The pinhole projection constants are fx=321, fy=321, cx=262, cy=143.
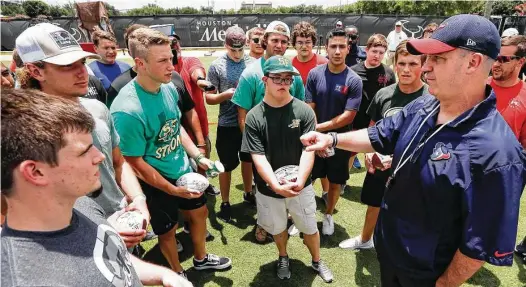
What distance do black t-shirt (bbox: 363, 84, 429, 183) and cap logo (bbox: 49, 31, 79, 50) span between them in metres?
2.92

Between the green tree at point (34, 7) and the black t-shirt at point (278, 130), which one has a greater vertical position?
the green tree at point (34, 7)

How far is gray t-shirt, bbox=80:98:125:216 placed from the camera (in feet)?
7.49

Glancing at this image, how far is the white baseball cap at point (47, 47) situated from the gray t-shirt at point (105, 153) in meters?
0.32

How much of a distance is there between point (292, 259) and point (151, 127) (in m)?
2.25

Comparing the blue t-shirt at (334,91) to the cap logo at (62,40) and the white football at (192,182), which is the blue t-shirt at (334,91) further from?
the cap logo at (62,40)

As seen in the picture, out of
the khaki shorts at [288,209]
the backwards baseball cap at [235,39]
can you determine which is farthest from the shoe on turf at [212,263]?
the backwards baseball cap at [235,39]

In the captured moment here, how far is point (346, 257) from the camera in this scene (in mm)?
3836

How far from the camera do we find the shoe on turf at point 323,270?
11.3 ft

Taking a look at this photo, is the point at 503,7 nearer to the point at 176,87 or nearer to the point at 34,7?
the point at 176,87

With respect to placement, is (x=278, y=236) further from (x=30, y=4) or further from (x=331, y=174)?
(x=30, y=4)

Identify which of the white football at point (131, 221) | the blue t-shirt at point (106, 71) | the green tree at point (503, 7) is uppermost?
the green tree at point (503, 7)

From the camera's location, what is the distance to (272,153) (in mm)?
3145

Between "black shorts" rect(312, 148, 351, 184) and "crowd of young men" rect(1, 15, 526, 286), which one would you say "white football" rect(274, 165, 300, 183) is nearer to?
"crowd of young men" rect(1, 15, 526, 286)

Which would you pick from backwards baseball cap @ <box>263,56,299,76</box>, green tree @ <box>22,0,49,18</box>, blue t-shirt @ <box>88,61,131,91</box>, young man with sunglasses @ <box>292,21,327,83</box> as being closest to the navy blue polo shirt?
backwards baseball cap @ <box>263,56,299,76</box>
